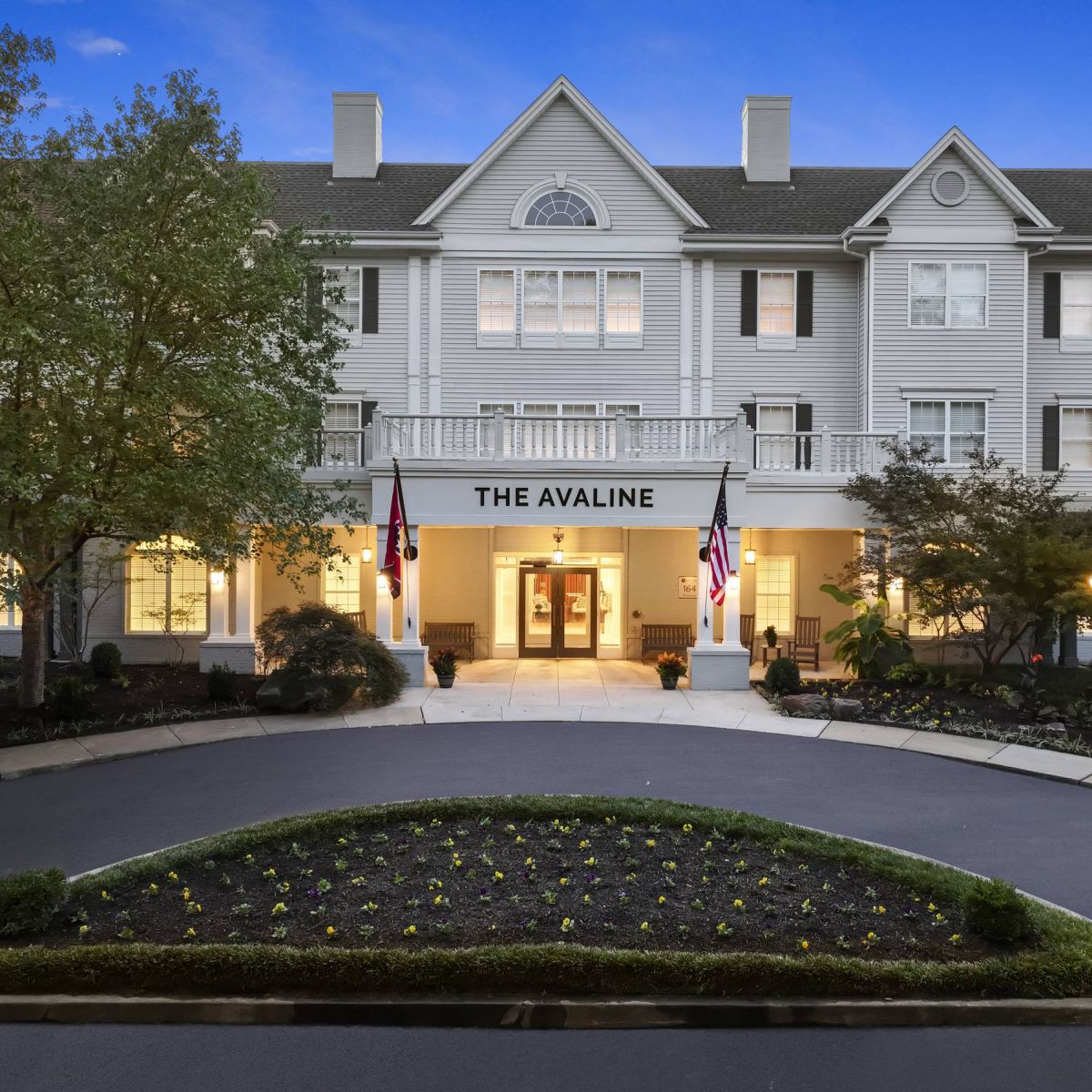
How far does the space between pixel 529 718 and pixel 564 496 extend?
16.9ft

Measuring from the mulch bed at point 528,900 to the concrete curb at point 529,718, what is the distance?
5.49m

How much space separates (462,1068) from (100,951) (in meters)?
2.78

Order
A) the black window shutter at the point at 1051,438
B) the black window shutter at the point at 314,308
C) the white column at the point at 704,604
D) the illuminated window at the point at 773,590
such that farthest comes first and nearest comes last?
the illuminated window at the point at 773,590, the black window shutter at the point at 1051,438, the white column at the point at 704,604, the black window shutter at the point at 314,308

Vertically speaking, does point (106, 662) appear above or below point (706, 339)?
below

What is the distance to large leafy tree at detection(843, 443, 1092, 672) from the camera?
1575cm

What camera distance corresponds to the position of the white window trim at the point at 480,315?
2184 centimetres

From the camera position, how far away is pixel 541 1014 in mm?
5777

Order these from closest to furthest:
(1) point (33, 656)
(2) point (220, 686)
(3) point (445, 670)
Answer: (1) point (33, 656) < (2) point (220, 686) < (3) point (445, 670)

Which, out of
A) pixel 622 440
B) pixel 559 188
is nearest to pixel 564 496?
pixel 622 440

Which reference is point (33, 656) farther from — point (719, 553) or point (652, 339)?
point (652, 339)

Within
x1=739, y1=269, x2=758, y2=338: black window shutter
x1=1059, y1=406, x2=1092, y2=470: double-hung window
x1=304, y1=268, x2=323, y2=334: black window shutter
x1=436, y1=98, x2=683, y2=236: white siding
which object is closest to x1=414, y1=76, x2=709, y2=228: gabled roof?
x1=436, y1=98, x2=683, y2=236: white siding

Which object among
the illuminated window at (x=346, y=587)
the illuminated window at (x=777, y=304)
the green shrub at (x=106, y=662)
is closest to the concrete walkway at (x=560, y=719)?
the illuminated window at (x=346, y=587)

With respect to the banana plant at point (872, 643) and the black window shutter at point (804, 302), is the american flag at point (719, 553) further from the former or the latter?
the black window shutter at point (804, 302)

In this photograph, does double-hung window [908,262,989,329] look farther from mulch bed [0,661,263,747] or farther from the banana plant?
mulch bed [0,661,263,747]
